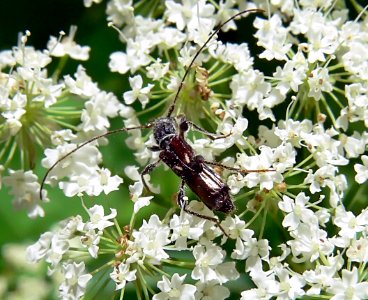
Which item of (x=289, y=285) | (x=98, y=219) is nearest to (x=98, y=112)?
(x=98, y=219)

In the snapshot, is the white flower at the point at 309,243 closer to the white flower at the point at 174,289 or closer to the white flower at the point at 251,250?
the white flower at the point at 251,250

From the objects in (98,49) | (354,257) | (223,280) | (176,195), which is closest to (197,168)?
(176,195)

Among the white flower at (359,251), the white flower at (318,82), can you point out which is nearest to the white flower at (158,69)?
the white flower at (318,82)

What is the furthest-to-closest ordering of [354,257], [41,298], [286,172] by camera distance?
[41,298] → [286,172] → [354,257]

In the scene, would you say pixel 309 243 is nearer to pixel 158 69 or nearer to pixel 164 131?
pixel 164 131

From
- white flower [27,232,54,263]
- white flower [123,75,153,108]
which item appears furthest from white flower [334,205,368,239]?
white flower [27,232,54,263]

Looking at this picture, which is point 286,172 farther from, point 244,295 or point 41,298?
point 41,298

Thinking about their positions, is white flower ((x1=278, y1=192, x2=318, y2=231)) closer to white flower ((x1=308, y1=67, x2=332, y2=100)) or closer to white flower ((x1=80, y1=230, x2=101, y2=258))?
white flower ((x1=308, y1=67, x2=332, y2=100))

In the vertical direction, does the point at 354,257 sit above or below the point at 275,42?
below
